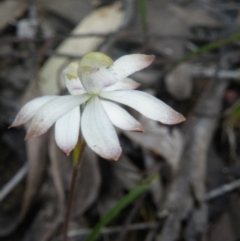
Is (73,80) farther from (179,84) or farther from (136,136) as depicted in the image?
(179,84)

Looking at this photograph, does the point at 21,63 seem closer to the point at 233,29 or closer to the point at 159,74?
the point at 159,74

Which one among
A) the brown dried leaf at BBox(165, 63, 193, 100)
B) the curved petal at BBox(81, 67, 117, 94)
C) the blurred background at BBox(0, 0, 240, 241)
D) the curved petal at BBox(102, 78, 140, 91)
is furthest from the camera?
the brown dried leaf at BBox(165, 63, 193, 100)

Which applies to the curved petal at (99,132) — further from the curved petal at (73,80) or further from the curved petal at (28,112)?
the curved petal at (28,112)

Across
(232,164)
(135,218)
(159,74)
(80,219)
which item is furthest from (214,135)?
(80,219)

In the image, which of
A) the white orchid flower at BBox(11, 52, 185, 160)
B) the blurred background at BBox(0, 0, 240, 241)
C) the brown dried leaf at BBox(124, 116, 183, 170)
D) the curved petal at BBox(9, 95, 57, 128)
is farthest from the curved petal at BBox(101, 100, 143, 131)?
the brown dried leaf at BBox(124, 116, 183, 170)

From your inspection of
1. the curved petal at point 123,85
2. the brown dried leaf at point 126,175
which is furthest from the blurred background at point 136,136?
the curved petal at point 123,85

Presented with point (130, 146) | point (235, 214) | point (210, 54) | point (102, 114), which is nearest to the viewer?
point (102, 114)

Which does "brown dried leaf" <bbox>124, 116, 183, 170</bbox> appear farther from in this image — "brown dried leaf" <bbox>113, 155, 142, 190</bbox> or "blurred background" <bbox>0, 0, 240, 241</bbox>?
"brown dried leaf" <bbox>113, 155, 142, 190</bbox>
